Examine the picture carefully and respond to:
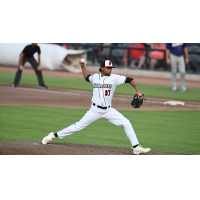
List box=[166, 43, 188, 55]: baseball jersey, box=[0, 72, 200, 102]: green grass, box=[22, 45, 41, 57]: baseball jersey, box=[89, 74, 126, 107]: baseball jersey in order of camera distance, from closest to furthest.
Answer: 1. box=[89, 74, 126, 107]: baseball jersey
2. box=[22, 45, 41, 57]: baseball jersey
3. box=[0, 72, 200, 102]: green grass
4. box=[166, 43, 188, 55]: baseball jersey

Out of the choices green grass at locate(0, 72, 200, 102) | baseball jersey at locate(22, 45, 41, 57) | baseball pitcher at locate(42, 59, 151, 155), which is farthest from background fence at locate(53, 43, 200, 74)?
baseball pitcher at locate(42, 59, 151, 155)

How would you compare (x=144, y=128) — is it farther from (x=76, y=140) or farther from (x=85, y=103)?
(x=85, y=103)

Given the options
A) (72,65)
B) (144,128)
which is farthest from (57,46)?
(144,128)

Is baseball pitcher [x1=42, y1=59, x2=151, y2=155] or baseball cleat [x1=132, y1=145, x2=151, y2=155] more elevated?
baseball pitcher [x1=42, y1=59, x2=151, y2=155]

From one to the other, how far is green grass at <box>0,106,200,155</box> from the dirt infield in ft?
2.22

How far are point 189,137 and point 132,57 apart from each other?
15922 mm

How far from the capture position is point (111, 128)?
10.3 m

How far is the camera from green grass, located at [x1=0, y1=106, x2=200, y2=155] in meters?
8.70

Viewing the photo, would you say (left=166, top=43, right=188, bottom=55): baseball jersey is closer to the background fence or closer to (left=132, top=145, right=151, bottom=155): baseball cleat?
the background fence

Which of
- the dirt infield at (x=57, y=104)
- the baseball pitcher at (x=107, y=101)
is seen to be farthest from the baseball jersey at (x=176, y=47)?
the baseball pitcher at (x=107, y=101)

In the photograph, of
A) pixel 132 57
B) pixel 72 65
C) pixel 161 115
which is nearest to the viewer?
pixel 161 115

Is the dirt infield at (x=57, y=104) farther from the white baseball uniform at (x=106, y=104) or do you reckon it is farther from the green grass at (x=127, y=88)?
the green grass at (x=127, y=88)

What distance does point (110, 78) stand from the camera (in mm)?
7422

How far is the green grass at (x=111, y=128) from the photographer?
8.70 metres
